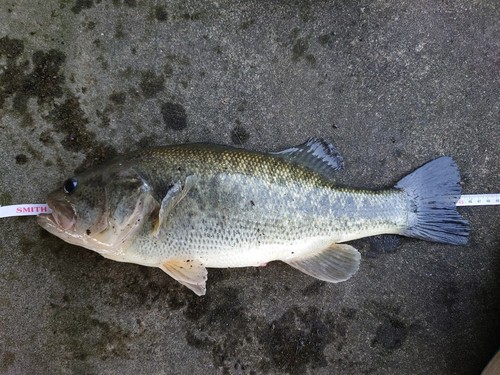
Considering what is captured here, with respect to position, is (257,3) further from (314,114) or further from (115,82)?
(115,82)

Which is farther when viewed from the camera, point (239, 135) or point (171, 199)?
point (239, 135)

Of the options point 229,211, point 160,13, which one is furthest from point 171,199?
point 160,13

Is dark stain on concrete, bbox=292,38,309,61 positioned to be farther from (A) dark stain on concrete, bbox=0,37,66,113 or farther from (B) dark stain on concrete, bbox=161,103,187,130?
(A) dark stain on concrete, bbox=0,37,66,113

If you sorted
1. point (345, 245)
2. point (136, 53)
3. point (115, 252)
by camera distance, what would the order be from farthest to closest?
point (136, 53) → point (345, 245) → point (115, 252)

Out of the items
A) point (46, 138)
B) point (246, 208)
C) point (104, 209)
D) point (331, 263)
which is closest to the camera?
point (104, 209)

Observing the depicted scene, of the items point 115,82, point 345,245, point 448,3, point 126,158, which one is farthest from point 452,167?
point 115,82

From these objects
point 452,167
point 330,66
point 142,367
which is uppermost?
point 330,66

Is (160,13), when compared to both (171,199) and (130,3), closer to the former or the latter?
(130,3)
